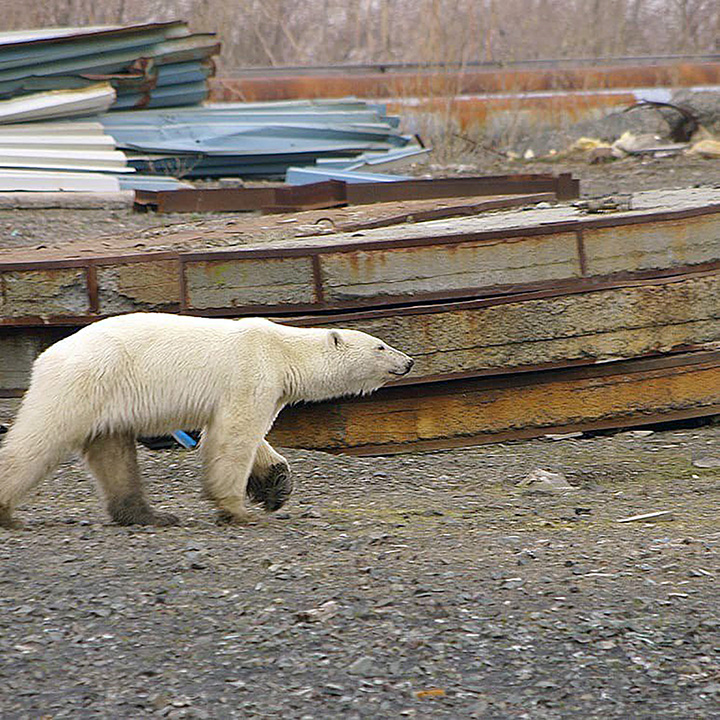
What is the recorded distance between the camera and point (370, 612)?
3.46m

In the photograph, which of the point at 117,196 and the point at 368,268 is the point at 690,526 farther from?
the point at 117,196

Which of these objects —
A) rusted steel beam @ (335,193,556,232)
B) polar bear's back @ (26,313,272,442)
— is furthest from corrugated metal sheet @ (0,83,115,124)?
polar bear's back @ (26,313,272,442)

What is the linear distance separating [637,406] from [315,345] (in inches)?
86.0

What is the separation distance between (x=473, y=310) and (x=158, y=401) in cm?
204

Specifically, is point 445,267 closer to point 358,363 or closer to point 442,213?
point 358,363

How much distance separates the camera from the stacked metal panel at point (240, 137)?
12977mm

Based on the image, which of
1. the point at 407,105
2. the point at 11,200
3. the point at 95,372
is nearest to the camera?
the point at 95,372

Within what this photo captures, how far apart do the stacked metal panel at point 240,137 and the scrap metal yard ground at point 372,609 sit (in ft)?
26.7

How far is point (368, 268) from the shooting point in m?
6.05

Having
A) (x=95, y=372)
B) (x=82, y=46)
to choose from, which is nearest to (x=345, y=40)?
(x=82, y=46)

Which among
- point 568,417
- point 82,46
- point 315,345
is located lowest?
point 568,417

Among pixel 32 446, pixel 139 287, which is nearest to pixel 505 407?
pixel 139 287

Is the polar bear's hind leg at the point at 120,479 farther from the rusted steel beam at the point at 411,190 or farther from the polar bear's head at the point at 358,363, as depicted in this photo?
the rusted steel beam at the point at 411,190

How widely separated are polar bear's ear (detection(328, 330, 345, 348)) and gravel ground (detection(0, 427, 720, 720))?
0.68 meters
